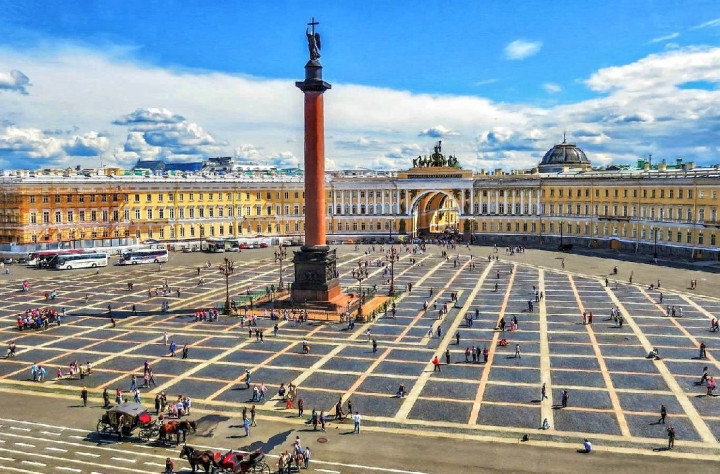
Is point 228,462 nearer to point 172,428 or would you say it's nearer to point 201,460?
Answer: point 201,460

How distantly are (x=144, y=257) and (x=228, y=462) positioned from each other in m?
67.1

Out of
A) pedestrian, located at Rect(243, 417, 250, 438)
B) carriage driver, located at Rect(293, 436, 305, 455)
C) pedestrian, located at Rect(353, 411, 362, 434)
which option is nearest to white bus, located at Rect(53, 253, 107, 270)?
pedestrian, located at Rect(243, 417, 250, 438)

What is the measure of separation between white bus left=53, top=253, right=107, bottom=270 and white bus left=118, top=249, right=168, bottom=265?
2.56 meters

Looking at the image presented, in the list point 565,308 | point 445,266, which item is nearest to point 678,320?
point 565,308

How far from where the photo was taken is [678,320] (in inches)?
1861

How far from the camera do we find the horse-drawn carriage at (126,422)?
1045 inches

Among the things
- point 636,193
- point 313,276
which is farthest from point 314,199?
point 636,193

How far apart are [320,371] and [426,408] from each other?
7.73 metres

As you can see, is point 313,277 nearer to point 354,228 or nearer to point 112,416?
point 112,416

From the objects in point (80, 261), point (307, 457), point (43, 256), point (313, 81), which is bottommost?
point (307, 457)

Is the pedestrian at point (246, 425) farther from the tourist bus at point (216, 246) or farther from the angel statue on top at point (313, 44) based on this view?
the tourist bus at point (216, 246)

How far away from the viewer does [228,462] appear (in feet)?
73.2

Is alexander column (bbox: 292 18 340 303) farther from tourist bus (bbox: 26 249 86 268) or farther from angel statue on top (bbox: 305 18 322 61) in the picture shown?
tourist bus (bbox: 26 249 86 268)

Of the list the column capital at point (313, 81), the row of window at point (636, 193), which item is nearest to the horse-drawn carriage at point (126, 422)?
the column capital at point (313, 81)
